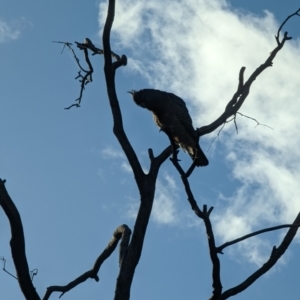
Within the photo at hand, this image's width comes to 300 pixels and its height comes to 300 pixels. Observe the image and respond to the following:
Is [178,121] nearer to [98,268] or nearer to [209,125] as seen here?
[209,125]

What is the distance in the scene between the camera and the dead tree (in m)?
4.73

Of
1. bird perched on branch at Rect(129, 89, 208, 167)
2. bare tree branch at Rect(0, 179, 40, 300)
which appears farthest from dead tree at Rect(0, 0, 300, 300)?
bird perched on branch at Rect(129, 89, 208, 167)

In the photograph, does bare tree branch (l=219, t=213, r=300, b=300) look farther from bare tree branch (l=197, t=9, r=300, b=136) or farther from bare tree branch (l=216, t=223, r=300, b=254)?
bare tree branch (l=197, t=9, r=300, b=136)

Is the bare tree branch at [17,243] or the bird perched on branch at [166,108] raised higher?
the bird perched on branch at [166,108]

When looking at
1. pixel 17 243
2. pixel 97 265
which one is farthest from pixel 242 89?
pixel 17 243

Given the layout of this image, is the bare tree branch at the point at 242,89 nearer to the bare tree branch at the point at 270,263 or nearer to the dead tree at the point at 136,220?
the dead tree at the point at 136,220

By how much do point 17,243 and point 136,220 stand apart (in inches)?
40.8

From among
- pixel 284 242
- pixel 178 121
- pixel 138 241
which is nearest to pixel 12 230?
pixel 138 241

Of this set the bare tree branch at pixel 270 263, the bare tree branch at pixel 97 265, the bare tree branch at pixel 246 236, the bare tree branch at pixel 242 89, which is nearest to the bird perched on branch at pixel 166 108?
the bare tree branch at pixel 242 89

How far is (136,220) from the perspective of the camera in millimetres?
5055

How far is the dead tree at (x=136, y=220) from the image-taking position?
473 centimetres

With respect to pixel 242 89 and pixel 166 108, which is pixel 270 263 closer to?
pixel 242 89

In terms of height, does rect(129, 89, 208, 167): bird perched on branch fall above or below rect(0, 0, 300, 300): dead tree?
above

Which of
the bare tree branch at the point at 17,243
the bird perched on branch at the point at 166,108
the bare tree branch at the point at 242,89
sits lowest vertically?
the bare tree branch at the point at 17,243
